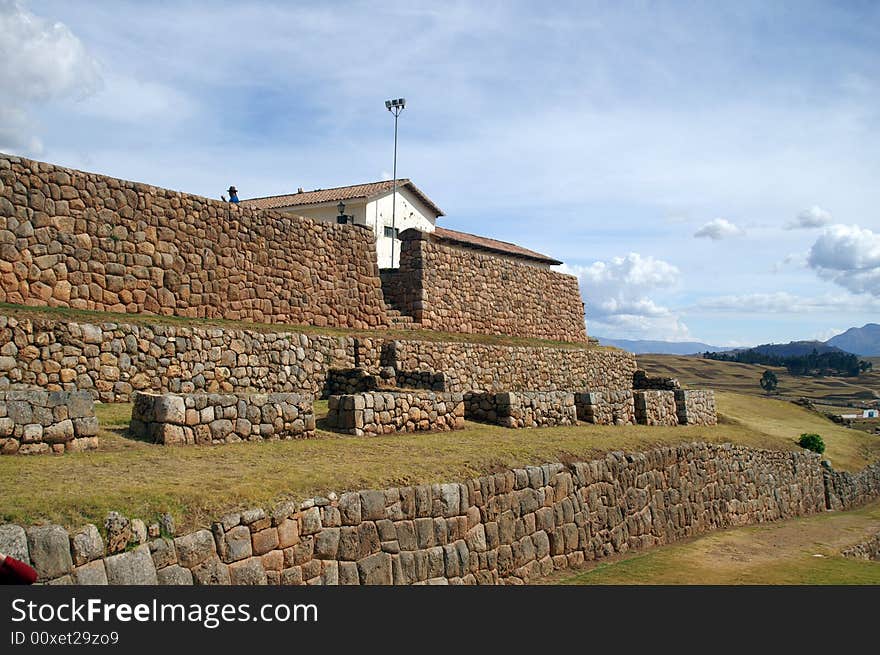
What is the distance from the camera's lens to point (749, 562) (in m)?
16.3

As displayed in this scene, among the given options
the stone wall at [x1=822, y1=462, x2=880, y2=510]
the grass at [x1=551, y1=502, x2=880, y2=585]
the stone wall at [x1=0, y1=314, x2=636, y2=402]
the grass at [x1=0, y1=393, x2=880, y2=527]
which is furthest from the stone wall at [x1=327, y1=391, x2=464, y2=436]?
the stone wall at [x1=822, y1=462, x2=880, y2=510]

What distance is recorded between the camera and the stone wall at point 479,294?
28.0m

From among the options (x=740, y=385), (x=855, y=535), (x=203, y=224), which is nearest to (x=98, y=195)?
(x=203, y=224)

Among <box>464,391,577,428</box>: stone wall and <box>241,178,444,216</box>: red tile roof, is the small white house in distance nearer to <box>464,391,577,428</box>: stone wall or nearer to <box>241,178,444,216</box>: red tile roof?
<box>241,178,444,216</box>: red tile roof

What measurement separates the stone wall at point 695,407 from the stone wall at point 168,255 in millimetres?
10489

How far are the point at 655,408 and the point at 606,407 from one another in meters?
3.32

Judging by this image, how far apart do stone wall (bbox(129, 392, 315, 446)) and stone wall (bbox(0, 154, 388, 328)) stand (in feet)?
19.9

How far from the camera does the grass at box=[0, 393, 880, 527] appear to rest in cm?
855

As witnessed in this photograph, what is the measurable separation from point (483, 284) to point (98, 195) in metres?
15.2

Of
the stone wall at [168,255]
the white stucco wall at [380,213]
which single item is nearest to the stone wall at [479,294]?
the stone wall at [168,255]

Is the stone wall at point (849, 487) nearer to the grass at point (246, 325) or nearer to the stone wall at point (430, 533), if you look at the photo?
the stone wall at point (430, 533)

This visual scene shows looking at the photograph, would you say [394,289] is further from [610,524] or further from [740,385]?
[740,385]

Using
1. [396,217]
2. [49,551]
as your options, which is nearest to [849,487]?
[396,217]

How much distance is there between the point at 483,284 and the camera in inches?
1212
